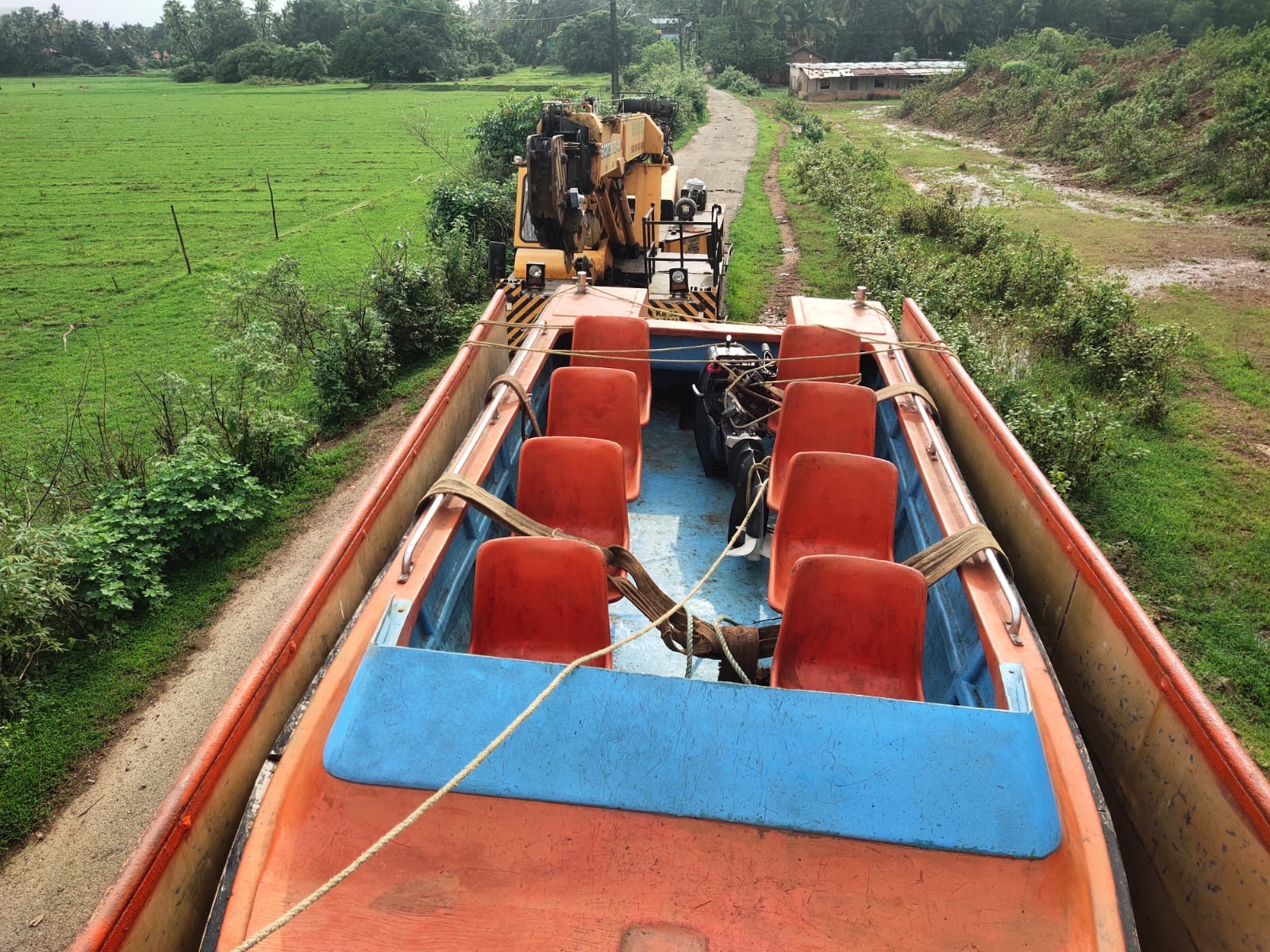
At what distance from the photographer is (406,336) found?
33.2 feet

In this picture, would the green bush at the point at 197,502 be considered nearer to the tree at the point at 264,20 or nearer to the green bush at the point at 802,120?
the green bush at the point at 802,120

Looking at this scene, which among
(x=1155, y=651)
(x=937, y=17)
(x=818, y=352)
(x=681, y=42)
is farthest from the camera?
(x=937, y=17)

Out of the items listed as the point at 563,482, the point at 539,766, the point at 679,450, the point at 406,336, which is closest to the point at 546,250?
the point at 406,336

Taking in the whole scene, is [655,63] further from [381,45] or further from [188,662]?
[188,662]

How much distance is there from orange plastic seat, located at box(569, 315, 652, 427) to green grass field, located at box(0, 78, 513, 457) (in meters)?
7.66

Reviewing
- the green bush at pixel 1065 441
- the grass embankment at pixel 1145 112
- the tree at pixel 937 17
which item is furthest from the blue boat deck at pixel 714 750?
the tree at pixel 937 17

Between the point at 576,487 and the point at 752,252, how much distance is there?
11081 mm

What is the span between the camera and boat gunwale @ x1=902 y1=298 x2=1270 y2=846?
6.50ft

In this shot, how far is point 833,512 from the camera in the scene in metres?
3.99

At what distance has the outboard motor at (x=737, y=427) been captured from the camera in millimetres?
4625

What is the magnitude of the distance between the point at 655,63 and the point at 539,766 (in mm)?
48995

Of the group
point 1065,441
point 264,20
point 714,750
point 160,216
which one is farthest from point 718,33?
point 714,750

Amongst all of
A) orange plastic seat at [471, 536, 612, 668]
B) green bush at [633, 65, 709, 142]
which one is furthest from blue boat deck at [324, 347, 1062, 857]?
green bush at [633, 65, 709, 142]

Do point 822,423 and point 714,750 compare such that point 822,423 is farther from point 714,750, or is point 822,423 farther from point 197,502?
point 197,502
